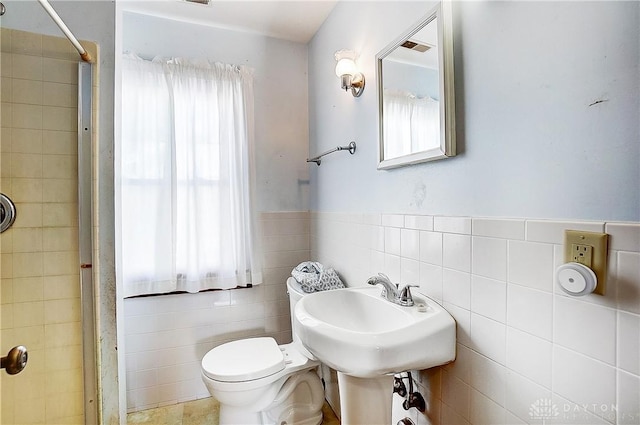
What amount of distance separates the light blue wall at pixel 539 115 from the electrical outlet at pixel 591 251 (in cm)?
4

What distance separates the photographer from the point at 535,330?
0.72 meters

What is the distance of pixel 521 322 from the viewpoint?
0.75m

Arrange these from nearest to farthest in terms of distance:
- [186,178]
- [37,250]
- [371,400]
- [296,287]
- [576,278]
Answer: [576,278] → [371,400] → [37,250] → [296,287] → [186,178]

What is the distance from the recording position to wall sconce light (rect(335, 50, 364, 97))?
4.92 ft

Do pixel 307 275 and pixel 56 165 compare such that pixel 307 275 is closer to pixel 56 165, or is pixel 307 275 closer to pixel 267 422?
pixel 267 422

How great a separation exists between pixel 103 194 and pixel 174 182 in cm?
55

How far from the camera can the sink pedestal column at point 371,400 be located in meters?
1.03

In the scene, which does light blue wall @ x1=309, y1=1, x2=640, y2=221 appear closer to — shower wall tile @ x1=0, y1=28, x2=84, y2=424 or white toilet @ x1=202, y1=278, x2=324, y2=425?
white toilet @ x1=202, y1=278, x2=324, y2=425

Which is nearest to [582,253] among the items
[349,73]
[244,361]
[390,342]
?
[390,342]

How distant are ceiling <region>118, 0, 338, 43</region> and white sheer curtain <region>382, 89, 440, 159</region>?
94cm

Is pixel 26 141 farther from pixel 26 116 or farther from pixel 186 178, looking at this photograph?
pixel 186 178

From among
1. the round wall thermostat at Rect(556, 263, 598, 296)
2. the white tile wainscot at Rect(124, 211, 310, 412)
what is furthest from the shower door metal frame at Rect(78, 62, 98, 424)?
the round wall thermostat at Rect(556, 263, 598, 296)

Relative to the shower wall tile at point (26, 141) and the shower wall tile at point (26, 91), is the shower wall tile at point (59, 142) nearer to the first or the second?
the shower wall tile at point (26, 141)

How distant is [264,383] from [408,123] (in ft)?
4.24
